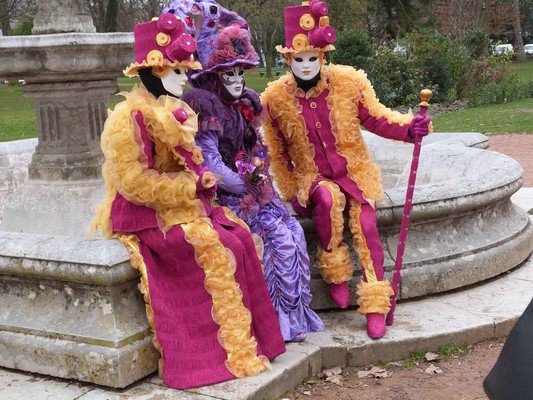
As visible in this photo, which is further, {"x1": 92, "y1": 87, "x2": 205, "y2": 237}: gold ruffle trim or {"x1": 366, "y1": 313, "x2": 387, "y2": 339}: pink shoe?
{"x1": 366, "y1": 313, "x2": 387, "y2": 339}: pink shoe

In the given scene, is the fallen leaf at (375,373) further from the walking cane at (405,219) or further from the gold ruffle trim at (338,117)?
the gold ruffle trim at (338,117)

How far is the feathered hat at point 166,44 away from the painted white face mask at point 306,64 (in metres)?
0.85

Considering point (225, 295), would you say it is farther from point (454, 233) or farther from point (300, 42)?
point (454, 233)

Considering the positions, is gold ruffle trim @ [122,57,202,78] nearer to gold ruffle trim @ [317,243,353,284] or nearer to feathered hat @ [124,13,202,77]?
feathered hat @ [124,13,202,77]

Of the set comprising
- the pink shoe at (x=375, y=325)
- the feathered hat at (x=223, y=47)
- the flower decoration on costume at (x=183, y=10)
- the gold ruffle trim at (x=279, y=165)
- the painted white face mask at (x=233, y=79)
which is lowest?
the pink shoe at (x=375, y=325)

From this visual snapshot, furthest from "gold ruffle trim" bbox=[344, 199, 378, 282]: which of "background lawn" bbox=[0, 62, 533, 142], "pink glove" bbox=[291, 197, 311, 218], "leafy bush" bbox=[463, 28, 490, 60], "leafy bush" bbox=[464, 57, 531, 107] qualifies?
"leafy bush" bbox=[463, 28, 490, 60]

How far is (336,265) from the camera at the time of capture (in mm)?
4516

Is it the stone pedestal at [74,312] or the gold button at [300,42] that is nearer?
the stone pedestal at [74,312]

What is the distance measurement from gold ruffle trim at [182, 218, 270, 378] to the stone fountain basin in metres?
0.94

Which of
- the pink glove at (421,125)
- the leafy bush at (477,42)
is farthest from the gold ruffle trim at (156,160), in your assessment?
the leafy bush at (477,42)

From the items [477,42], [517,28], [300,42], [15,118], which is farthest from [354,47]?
[517,28]

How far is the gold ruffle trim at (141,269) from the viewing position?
3.76m

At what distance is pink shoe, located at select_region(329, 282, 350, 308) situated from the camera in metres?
4.54

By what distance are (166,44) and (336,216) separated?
4.43ft
